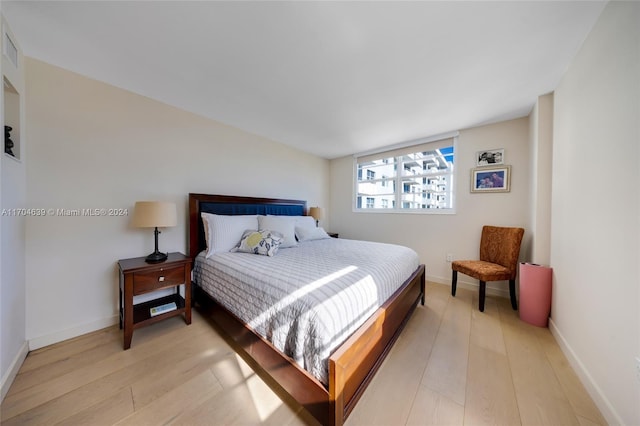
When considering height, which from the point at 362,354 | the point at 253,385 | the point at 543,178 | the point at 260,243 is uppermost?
the point at 543,178

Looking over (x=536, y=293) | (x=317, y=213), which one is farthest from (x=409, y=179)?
(x=536, y=293)

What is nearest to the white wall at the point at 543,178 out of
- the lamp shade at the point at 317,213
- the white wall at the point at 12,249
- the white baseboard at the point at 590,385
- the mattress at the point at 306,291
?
the white baseboard at the point at 590,385

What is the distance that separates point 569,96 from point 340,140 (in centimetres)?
244

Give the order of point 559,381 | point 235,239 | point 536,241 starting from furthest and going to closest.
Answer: point 235,239 → point 536,241 → point 559,381

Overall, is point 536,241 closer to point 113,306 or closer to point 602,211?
point 602,211

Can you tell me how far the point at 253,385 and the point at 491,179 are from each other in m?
Answer: 3.52

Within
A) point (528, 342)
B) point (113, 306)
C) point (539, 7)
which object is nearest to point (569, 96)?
point (539, 7)

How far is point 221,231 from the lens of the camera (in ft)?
7.62

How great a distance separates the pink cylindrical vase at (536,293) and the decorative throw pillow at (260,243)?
99.8 inches

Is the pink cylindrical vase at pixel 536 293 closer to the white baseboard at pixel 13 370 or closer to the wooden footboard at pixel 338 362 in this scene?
the wooden footboard at pixel 338 362

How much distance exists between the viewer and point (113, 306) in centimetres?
201

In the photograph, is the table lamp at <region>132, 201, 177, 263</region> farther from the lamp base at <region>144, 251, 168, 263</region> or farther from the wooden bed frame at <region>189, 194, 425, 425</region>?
the wooden bed frame at <region>189, 194, 425, 425</region>

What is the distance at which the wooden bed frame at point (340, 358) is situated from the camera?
1019mm

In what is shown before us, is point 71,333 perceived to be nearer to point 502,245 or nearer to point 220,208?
point 220,208
